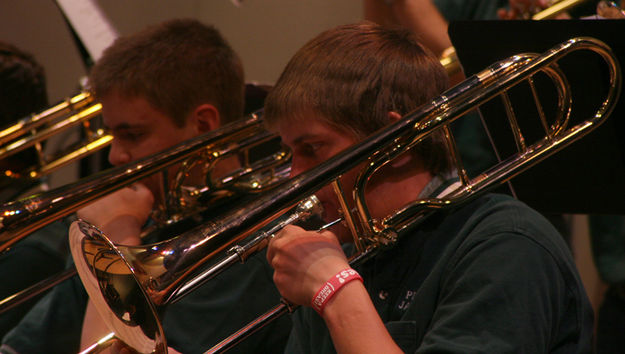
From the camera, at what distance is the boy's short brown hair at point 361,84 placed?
1.17m

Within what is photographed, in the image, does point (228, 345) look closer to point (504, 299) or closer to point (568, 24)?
point (504, 299)

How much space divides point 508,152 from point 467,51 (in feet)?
0.69

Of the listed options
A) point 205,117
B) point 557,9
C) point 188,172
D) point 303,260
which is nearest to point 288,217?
point 303,260

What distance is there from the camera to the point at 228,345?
1126mm

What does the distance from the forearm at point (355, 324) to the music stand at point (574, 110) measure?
476 mm

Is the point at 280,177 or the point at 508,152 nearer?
the point at 508,152

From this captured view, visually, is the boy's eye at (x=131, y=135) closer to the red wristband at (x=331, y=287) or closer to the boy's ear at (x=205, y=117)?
the boy's ear at (x=205, y=117)

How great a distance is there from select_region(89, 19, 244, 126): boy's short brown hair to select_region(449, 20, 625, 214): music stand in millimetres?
677

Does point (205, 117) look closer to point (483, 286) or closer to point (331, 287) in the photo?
point (331, 287)

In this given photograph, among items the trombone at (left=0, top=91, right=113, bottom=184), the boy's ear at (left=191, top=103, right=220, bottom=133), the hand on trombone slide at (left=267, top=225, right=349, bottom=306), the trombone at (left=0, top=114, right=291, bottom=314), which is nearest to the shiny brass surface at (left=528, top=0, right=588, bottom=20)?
the trombone at (left=0, top=114, right=291, bottom=314)

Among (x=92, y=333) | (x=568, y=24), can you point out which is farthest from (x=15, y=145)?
(x=568, y=24)

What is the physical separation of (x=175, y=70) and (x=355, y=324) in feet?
3.07

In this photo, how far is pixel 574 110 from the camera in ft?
4.05

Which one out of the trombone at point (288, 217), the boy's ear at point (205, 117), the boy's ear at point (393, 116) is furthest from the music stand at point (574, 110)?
the boy's ear at point (205, 117)
